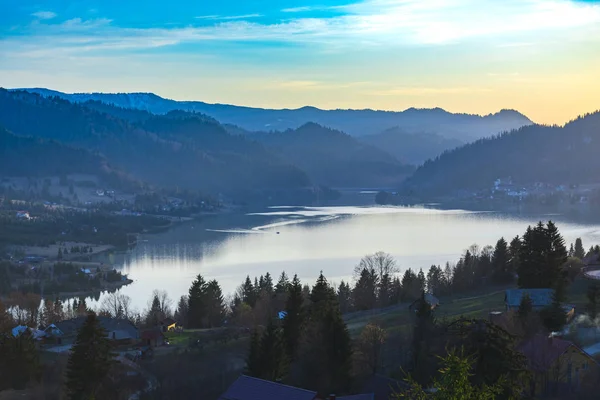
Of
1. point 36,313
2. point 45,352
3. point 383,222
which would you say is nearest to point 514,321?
point 45,352

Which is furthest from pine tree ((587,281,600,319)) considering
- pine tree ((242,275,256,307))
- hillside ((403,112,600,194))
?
hillside ((403,112,600,194))

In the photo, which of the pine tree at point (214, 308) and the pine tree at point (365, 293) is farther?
the pine tree at point (365, 293)

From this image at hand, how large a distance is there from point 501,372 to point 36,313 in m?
27.1

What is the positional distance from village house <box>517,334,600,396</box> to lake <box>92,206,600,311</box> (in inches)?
1025

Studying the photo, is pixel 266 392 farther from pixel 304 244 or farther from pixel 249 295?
pixel 304 244

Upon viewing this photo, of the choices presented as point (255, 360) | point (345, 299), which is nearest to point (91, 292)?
point (345, 299)

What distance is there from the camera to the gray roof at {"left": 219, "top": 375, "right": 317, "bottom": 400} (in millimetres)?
13789

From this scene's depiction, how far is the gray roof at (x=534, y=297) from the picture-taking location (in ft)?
66.6

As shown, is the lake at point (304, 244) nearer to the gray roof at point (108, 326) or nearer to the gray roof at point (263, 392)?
the gray roof at point (108, 326)

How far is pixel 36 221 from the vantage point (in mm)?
83812

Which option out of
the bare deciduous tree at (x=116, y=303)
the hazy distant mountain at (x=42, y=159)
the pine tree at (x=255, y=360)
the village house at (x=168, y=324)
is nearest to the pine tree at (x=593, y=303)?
the pine tree at (x=255, y=360)

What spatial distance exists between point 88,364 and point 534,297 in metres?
11.1

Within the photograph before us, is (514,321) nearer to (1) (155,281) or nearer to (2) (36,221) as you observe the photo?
(1) (155,281)

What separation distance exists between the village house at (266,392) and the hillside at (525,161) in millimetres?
126689
